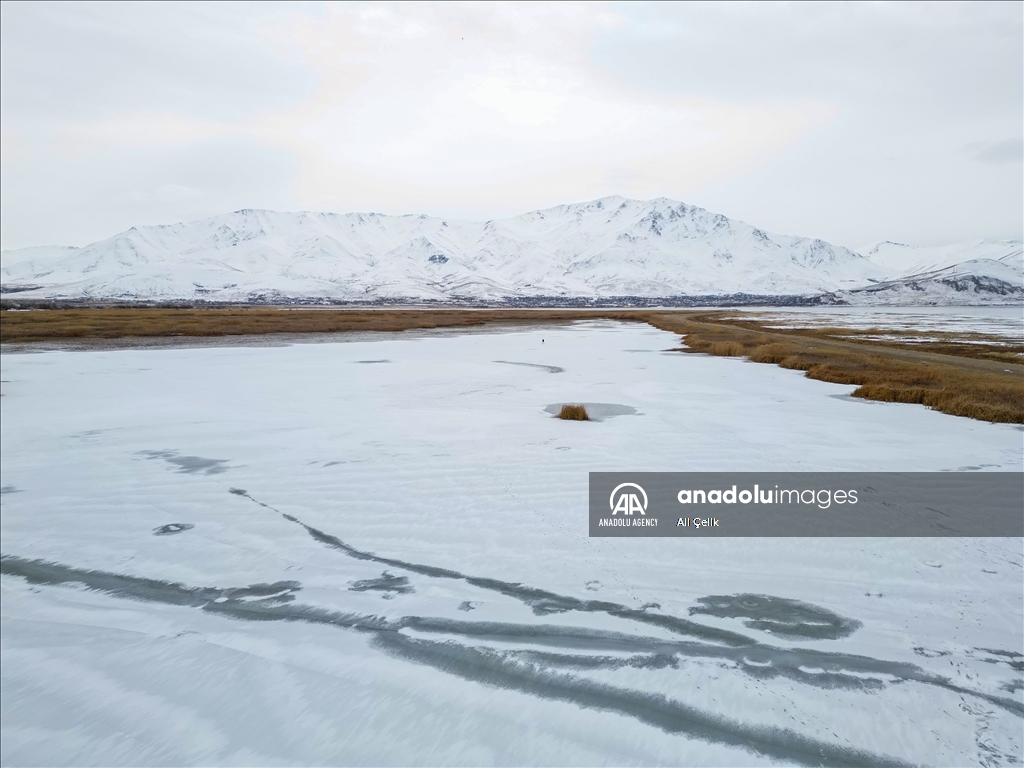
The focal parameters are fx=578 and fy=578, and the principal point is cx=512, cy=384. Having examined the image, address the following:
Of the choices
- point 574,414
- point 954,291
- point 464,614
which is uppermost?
point 954,291

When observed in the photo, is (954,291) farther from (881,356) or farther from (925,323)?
(881,356)

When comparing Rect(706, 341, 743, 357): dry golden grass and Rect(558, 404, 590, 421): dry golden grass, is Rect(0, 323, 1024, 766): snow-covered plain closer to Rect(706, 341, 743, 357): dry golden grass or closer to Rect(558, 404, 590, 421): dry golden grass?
Rect(558, 404, 590, 421): dry golden grass

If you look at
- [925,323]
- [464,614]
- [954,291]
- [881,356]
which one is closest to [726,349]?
[881,356]

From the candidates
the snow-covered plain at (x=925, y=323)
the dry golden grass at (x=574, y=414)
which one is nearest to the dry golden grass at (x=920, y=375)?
the dry golden grass at (x=574, y=414)

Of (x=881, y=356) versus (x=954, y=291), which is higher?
(x=954, y=291)

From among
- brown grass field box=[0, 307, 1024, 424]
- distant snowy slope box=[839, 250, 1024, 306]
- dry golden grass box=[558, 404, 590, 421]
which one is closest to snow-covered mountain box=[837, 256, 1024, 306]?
distant snowy slope box=[839, 250, 1024, 306]

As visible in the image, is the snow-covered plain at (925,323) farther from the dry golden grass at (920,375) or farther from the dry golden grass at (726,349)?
the dry golden grass at (726,349)

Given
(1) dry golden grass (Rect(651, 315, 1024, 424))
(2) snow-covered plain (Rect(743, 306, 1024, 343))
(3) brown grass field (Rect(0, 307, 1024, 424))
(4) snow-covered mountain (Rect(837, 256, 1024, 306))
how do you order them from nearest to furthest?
(1) dry golden grass (Rect(651, 315, 1024, 424)) → (3) brown grass field (Rect(0, 307, 1024, 424)) → (2) snow-covered plain (Rect(743, 306, 1024, 343)) → (4) snow-covered mountain (Rect(837, 256, 1024, 306))
